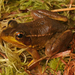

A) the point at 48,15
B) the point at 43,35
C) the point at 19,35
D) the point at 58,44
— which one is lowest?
the point at 58,44

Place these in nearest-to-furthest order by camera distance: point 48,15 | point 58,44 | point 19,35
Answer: point 19,35
point 58,44
point 48,15

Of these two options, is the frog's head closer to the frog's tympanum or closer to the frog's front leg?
the frog's tympanum

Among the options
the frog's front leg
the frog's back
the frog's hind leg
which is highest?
the frog's front leg

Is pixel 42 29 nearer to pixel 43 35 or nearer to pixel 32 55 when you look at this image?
pixel 43 35

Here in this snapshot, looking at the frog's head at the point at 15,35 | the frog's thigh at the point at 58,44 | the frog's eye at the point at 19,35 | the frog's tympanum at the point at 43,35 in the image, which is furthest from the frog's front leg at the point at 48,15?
the frog's eye at the point at 19,35

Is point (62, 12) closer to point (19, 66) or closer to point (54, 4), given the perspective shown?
point (54, 4)

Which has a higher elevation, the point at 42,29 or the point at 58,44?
the point at 42,29

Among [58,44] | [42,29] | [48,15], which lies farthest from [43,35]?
[48,15]

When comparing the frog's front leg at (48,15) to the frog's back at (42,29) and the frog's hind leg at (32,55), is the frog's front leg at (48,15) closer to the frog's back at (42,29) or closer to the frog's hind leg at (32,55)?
the frog's back at (42,29)

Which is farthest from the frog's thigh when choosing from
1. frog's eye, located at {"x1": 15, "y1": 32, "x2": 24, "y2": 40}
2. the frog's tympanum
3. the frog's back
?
frog's eye, located at {"x1": 15, "y1": 32, "x2": 24, "y2": 40}
